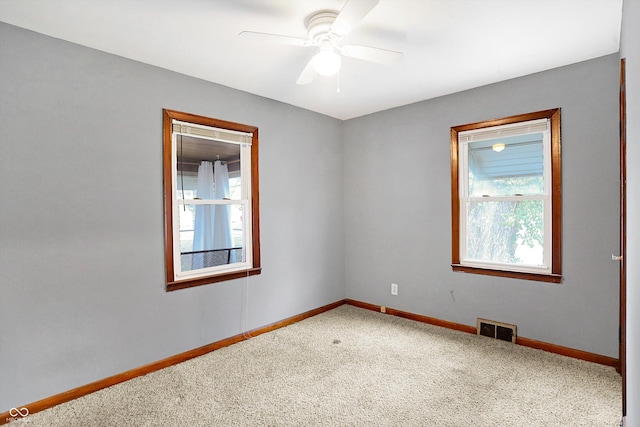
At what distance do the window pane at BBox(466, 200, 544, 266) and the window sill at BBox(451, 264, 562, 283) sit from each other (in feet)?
0.41

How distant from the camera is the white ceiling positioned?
205 cm

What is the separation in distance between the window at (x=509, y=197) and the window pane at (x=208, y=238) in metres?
2.40

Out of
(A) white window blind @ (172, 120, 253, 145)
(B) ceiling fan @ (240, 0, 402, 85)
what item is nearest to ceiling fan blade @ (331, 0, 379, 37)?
(B) ceiling fan @ (240, 0, 402, 85)

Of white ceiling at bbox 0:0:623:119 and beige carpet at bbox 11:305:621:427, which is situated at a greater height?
white ceiling at bbox 0:0:623:119

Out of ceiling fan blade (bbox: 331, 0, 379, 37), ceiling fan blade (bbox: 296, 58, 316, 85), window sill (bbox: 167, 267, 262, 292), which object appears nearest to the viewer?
ceiling fan blade (bbox: 331, 0, 379, 37)

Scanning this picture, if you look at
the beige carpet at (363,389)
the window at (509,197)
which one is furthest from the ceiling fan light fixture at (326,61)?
the beige carpet at (363,389)

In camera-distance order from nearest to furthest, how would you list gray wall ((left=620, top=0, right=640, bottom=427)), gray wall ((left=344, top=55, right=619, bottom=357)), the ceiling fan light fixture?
gray wall ((left=620, top=0, right=640, bottom=427)) → the ceiling fan light fixture → gray wall ((left=344, top=55, right=619, bottom=357))

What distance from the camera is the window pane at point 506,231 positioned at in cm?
317

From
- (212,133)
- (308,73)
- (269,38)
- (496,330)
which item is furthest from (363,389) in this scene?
(212,133)

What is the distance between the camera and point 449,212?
3666 mm

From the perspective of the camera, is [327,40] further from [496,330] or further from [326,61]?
[496,330]

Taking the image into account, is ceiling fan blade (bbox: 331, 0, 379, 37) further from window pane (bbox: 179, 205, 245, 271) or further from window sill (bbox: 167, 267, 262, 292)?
window sill (bbox: 167, 267, 262, 292)

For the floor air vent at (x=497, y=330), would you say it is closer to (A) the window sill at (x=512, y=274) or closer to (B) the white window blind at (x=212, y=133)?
(A) the window sill at (x=512, y=274)

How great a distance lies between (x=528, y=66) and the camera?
2920mm
